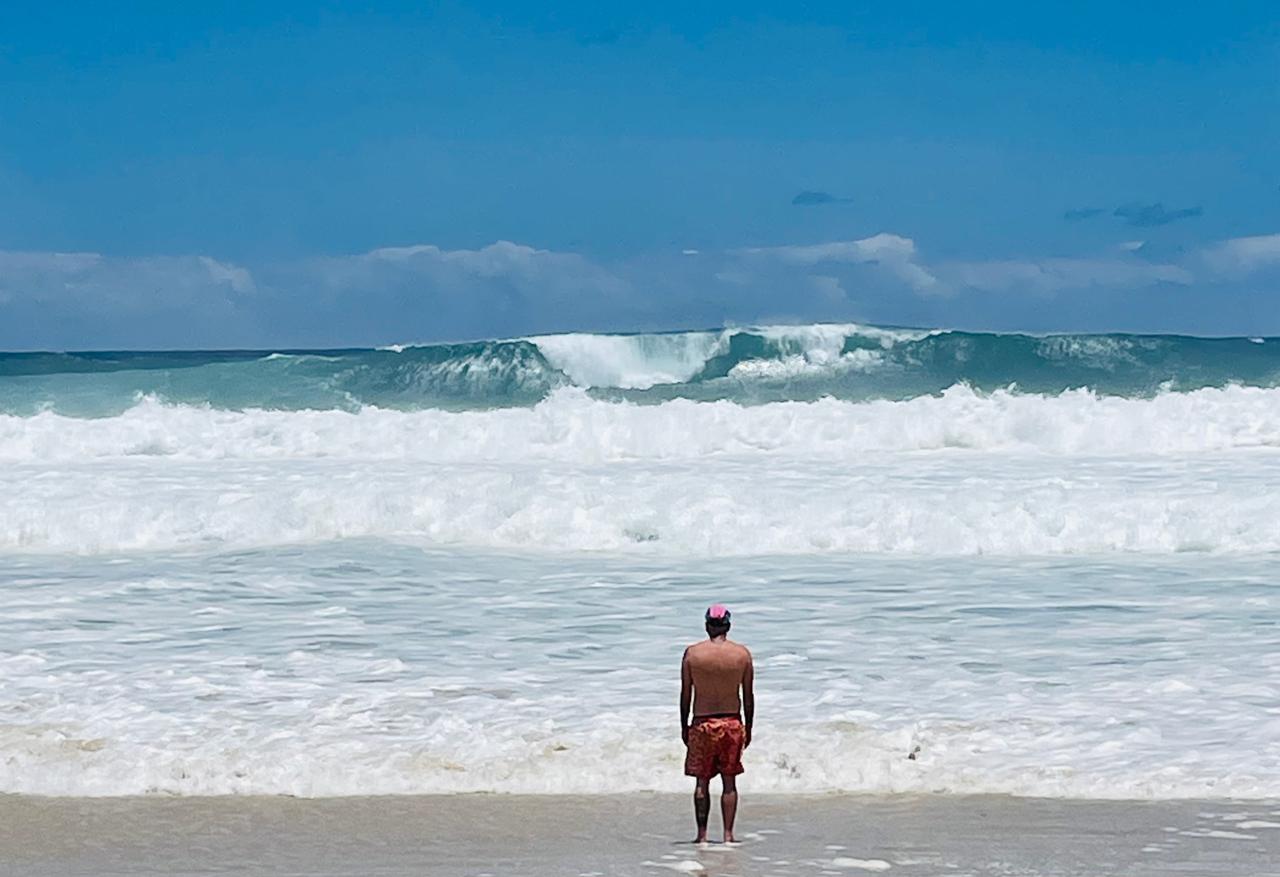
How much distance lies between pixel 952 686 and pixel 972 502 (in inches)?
274

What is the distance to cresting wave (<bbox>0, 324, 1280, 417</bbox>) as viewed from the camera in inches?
1289

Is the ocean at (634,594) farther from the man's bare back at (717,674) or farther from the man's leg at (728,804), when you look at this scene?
the man's bare back at (717,674)

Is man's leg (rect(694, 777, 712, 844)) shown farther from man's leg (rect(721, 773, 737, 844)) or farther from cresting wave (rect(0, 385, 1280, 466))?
cresting wave (rect(0, 385, 1280, 466))

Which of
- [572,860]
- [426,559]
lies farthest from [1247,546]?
[572,860]

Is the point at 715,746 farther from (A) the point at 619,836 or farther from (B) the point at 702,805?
(A) the point at 619,836

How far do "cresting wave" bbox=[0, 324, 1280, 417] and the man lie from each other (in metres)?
26.0

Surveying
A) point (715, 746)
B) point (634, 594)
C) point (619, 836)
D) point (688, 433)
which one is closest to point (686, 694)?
point (715, 746)

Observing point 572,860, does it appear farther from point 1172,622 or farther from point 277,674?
point 1172,622

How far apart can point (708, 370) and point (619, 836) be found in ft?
94.7

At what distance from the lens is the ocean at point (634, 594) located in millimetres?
7309

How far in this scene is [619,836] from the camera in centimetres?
616

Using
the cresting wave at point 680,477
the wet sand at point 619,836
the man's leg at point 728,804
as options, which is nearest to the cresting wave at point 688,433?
the cresting wave at point 680,477

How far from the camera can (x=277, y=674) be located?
353 inches

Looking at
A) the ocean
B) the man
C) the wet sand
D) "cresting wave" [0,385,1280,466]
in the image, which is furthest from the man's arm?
"cresting wave" [0,385,1280,466]
